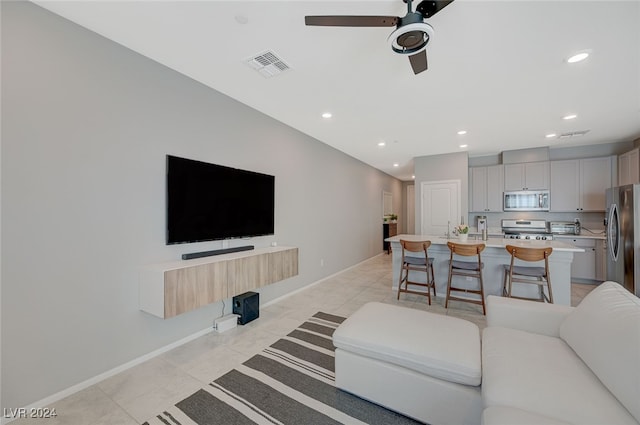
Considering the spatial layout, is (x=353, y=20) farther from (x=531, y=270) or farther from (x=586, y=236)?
(x=586, y=236)

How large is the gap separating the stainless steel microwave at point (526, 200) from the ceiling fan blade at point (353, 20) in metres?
5.48

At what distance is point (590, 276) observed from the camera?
482 centimetres

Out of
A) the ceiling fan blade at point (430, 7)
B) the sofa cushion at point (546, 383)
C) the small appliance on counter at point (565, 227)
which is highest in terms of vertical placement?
the ceiling fan blade at point (430, 7)

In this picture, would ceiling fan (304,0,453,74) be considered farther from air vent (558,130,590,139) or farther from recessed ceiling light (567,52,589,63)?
air vent (558,130,590,139)

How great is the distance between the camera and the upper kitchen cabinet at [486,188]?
18.8ft

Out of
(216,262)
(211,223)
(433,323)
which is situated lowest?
(433,323)

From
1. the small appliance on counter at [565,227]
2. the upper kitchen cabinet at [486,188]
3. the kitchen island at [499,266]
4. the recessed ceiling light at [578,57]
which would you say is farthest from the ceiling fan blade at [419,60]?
the small appliance on counter at [565,227]

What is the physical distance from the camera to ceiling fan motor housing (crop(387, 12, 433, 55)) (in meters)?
1.56

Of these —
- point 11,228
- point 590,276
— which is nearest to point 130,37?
point 11,228

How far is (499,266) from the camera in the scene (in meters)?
3.79

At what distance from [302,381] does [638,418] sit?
71.9 inches

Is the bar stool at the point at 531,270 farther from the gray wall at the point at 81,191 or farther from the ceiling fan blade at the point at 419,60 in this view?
the gray wall at the point at 81,191

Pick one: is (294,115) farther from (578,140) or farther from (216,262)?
(578,140)

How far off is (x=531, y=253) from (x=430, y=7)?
9.98 ft
